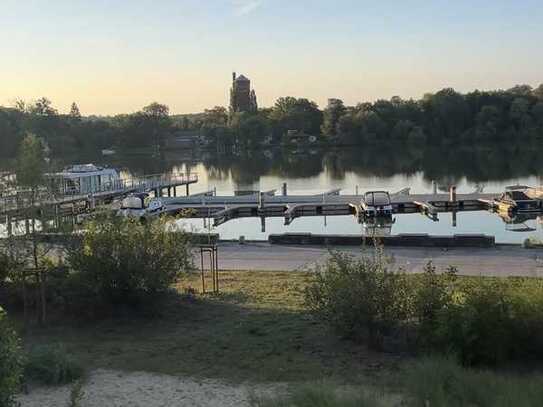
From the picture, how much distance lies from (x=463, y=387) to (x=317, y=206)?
37.5m

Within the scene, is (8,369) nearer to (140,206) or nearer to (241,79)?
(140,206)

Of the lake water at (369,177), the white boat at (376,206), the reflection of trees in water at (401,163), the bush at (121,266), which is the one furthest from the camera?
the reflection of trees in water at (401,163)

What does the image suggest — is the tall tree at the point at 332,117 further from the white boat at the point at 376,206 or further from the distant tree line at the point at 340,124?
the white boat at the point at 376,206

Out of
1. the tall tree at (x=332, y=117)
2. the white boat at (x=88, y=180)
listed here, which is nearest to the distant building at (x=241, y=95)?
the tall tree at (x=332, y=117)

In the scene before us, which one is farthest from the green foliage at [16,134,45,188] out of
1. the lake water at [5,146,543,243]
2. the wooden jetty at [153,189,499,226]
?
the wooden jetty at [153,189,499,226]

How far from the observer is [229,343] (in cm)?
1187

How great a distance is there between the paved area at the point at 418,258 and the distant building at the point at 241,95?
161491 mm

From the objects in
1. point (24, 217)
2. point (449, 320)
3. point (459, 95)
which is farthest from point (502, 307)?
point (459, 95)

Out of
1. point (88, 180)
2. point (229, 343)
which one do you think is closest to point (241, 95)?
point (88, 180)

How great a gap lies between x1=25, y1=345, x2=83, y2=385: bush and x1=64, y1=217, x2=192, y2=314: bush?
10.5ft

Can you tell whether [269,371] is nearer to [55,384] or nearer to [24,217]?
[55,384]

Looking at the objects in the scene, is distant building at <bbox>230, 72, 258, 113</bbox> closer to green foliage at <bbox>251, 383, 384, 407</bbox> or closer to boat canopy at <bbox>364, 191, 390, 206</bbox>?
boat canopy at <bbox>364, 191, 390, 206</bbox>

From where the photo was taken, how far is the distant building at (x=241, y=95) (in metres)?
185

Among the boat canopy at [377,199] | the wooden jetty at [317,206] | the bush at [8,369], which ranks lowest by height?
the wooden jetty at [317,206]
